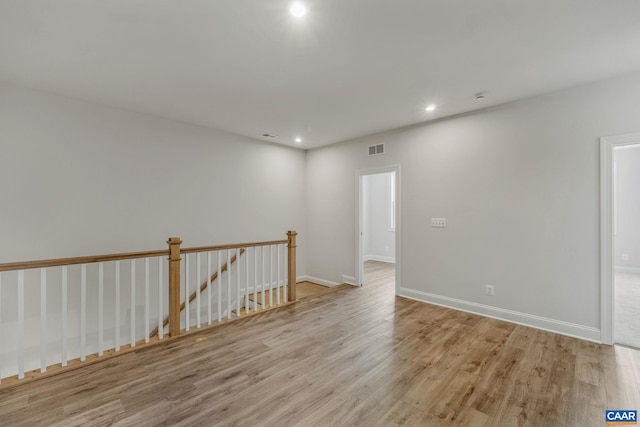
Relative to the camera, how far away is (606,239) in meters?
2.86

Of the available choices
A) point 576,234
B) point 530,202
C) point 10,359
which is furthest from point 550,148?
point 10,359

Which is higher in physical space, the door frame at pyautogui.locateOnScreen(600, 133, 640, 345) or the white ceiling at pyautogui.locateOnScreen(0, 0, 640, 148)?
the white ceiling at pyautogui.locateOnScreen(0, 0, 640, 148)

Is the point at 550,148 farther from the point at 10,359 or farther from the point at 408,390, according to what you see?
the point at 10,359

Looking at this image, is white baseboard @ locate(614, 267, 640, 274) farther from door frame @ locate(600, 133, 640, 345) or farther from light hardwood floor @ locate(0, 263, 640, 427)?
light hardwood floor @ locate(0, 263, 640, 427)

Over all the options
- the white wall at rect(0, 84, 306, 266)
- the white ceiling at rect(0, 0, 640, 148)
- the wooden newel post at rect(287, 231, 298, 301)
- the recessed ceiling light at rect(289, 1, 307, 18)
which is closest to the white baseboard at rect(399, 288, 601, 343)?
the wooden newel post at rect(287, 231, 298, 301)

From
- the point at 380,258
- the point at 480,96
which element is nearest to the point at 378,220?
the point at 380,258

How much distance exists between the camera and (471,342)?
9.63 feet

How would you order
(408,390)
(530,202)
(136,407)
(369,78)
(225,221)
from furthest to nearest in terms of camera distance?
(225,221) → (530,202) → (369,78) → (408,390) → (136,407)

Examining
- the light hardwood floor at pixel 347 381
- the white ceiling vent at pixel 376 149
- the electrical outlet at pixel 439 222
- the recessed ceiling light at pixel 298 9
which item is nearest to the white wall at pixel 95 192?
the light hardwood floor at pixel 347 381

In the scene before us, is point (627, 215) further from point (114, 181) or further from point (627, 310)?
point (114, 181)

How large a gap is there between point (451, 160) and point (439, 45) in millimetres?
2032

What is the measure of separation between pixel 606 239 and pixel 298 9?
371 centimetres

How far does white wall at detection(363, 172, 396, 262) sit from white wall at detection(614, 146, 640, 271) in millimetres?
4770

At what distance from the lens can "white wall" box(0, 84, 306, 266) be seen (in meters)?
3.08
